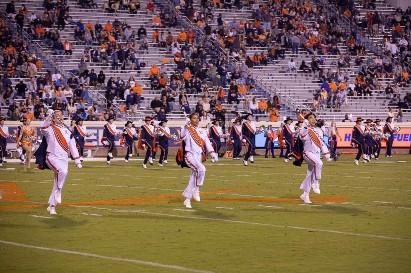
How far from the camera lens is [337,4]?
199 feet

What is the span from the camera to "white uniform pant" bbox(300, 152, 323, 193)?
23938 millimetres

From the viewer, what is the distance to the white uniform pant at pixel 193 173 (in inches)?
893

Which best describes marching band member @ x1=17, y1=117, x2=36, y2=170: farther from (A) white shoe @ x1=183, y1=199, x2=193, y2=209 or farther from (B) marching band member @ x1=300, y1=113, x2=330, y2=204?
(A) white shoe @ x1=183, y1=199, x2=193, y2=209

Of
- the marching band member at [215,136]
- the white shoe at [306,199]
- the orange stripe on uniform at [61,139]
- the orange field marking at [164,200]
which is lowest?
the marching band member at [215,136]

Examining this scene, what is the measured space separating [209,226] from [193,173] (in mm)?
3821

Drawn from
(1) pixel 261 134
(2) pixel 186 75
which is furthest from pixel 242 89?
(1) pixel 261 134

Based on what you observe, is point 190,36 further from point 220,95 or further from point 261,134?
point 261,134

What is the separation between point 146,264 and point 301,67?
135ft

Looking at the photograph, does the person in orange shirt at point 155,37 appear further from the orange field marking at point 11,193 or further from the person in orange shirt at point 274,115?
the orange field marking at point 11,193

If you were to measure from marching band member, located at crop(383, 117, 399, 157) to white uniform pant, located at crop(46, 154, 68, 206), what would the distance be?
28.3 meters

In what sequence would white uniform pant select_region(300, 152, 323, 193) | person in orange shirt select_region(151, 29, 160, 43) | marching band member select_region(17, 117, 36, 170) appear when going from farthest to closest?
1. person in orange shirt select_region(151, 29, 160, 43)
2. marching band member select_region(17, 117, 36, 170)
3. white uniform pant select_region(300, 152, 323, 193)

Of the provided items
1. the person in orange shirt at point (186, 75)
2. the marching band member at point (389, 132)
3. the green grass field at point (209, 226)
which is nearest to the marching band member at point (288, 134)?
the marching band member at point (389, 132)

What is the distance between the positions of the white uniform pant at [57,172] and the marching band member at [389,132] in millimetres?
28285

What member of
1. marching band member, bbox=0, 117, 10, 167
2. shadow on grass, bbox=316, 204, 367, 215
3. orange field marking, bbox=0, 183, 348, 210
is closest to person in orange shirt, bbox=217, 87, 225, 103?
marching band member, bbox=0, 117, 10, 167
